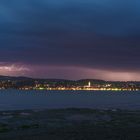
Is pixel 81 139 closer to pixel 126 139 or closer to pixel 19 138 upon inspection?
pixel 126 139

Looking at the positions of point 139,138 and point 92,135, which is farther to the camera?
point 92,135

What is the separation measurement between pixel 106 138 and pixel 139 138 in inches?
94.7

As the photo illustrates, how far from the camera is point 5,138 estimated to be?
37031mm

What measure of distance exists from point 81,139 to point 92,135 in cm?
332

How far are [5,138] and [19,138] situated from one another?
5.05 ft

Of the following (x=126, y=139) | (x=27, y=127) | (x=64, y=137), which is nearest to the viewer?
(x=126, y=139)

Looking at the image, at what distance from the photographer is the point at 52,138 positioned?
115 feet

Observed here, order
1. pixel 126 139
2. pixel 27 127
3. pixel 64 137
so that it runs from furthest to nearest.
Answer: pixel 27 127
pixel 64 137
pixel 126 139

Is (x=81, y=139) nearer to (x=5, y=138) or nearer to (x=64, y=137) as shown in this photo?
(x=64, y=137)

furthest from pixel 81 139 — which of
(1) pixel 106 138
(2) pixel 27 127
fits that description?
(2) pixel 27 127

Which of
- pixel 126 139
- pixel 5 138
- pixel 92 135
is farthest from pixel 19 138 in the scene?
pixel 126 139

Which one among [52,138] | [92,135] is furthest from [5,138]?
[92,135]

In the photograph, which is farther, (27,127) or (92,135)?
(27,127)

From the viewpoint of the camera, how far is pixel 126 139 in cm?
3259
